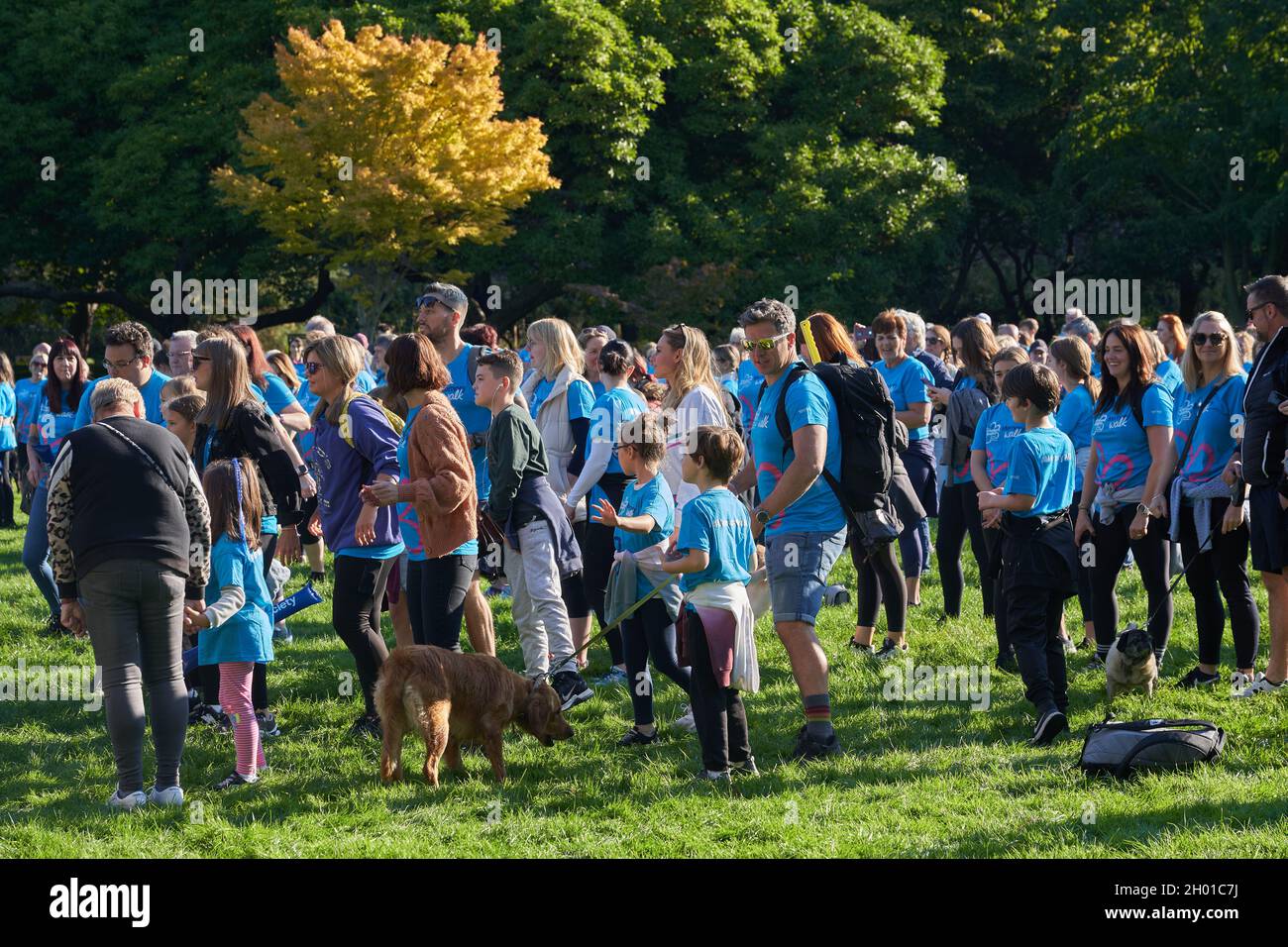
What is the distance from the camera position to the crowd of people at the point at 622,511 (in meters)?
6.00

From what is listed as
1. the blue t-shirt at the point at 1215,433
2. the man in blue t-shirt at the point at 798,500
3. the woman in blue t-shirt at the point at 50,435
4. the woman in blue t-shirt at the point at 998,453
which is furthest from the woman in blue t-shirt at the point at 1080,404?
the woman in blue t-shirt at the point at 50,435

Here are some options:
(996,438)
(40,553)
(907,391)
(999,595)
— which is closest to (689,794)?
(999,595)

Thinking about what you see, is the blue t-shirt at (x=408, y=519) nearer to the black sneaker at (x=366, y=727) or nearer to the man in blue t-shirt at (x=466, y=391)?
the man in blue t-shirt at (x=466, y=391)

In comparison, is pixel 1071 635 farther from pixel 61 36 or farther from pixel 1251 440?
pixel 61 36

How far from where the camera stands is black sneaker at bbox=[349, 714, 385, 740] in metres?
7.15

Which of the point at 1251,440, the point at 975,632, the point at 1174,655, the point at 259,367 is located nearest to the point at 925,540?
the point at 975,632

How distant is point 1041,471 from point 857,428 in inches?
39.5

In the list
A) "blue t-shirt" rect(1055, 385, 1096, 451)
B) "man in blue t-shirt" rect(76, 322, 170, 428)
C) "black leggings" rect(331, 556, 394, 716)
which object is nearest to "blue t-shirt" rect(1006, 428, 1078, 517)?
"blue t-shirt" rect(1055, 385, 1096, 451)

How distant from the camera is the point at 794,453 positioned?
6.36 m

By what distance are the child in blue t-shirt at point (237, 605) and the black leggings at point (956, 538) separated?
14.8 feet

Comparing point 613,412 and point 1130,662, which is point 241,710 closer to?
point 613,412

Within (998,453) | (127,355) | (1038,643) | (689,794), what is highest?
(127,355)

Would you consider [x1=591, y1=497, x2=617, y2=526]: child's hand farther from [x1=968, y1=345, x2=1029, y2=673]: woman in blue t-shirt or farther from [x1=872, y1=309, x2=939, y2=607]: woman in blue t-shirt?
[x1=872, y1=309, x2=939, y2=607]: woman in blue t-shirt

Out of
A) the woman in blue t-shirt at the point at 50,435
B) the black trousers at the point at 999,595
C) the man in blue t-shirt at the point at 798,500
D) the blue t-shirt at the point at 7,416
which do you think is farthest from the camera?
the blue t-shirt at the point at 7,416
